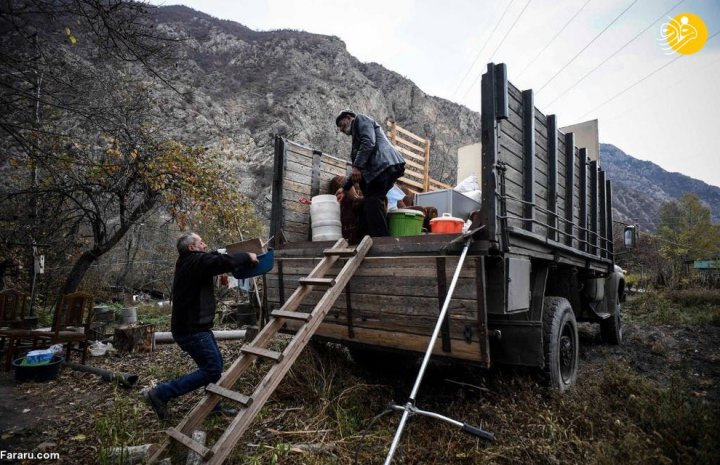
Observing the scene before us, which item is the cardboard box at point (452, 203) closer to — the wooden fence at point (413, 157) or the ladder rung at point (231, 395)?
the wooden fence at point (413, 157)

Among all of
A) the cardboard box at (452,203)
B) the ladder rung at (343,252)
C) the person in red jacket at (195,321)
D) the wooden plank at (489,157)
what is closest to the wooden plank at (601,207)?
the cardboard box at (452,203)

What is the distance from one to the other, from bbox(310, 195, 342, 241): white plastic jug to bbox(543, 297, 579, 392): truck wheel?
2430mm

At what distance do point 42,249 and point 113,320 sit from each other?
8.76 feet

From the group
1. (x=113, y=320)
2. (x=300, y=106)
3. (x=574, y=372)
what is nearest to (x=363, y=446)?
(x=574, y=372)

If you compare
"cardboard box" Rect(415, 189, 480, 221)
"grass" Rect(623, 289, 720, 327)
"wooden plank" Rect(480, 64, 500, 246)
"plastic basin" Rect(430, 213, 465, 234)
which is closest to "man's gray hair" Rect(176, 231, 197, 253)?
"plastic basin" Rect(430, 213, 465, 234)

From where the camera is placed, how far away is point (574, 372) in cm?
394

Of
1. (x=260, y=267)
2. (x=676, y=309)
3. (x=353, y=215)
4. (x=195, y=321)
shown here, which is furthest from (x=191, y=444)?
(x=676, y=309)

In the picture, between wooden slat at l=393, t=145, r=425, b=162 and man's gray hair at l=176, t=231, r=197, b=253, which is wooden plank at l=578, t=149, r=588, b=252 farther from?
man's gray hair at l=176, t=231, r=197, b=253

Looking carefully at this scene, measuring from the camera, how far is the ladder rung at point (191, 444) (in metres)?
2.12

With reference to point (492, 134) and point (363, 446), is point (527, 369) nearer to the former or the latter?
point (363, 446)

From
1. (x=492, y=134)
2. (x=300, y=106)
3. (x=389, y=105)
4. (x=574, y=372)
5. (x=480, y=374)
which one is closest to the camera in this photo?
(x=492, y=134)

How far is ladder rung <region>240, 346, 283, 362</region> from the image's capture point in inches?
104

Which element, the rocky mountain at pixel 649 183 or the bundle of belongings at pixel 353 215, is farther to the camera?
the rocky mountain at pixel 649 183

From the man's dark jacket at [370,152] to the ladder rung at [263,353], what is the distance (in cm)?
210
